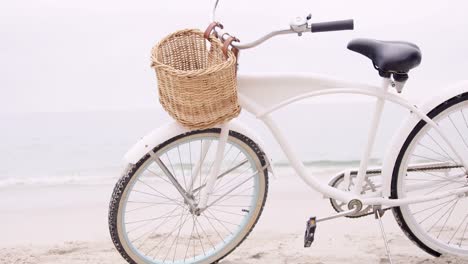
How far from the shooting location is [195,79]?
2.11 m

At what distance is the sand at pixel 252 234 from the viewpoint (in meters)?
2.96

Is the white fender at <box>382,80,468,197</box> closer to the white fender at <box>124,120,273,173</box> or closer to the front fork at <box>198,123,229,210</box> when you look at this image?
the front fork at <box>198,123,229,210</box>

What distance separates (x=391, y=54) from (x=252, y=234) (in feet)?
4.38

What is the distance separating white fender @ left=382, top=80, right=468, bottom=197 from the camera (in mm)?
2461

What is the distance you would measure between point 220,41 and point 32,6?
6145 millimetres

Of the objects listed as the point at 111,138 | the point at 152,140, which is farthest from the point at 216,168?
the point at 111,138

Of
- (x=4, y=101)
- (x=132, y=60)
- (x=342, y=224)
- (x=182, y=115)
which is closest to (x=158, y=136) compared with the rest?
(x=182, y=115)

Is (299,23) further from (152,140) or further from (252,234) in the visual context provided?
(252,234)

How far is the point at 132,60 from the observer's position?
276 inches

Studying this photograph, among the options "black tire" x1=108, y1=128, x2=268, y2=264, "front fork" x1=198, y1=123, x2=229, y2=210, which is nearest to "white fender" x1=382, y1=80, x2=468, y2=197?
"black tire" x1=108, y1=128, x2=268, y2=264

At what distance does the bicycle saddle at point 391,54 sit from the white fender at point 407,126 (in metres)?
0.20

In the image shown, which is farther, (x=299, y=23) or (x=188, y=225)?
(x=188, y=225)

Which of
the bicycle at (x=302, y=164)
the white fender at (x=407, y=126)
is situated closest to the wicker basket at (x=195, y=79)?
the bicycle at (x=302, y=164)

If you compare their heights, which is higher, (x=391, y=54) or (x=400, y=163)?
(x=391, y=54)
